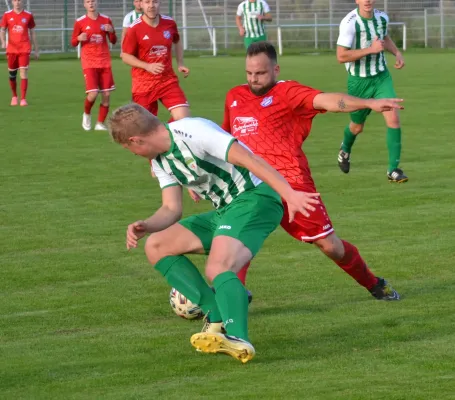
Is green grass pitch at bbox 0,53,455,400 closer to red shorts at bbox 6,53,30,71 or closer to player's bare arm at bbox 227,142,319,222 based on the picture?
player's bare arm at bbox 227,142,319,222

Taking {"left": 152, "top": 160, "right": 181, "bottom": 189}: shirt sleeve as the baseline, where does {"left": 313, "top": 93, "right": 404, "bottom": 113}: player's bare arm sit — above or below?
above

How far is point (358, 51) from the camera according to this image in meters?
11.9

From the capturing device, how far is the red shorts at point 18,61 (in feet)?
72.7

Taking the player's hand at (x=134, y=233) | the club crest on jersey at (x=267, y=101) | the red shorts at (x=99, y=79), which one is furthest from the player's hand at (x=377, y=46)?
the red shorts at (x=99, y=79)

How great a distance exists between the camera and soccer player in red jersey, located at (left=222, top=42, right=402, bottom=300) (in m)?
6.77

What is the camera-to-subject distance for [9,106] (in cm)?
2212

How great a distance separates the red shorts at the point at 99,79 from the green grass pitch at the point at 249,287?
127 inches

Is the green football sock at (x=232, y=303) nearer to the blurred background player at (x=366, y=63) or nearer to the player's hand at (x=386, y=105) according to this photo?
the player's hand at (x=386, y=105)

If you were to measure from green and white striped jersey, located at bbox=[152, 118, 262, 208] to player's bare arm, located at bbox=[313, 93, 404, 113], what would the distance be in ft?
2.39

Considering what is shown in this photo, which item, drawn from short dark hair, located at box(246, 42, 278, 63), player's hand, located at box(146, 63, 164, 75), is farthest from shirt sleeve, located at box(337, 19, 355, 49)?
short dark hair, located at box(246, 42, 278, 63)

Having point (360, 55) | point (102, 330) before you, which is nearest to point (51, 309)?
point (102, 330)

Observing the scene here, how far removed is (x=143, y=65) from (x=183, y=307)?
671 cm

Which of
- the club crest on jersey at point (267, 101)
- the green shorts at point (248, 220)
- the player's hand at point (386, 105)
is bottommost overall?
the green shorts at point (248, 220)

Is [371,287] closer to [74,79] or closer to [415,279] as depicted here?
[415,279]
